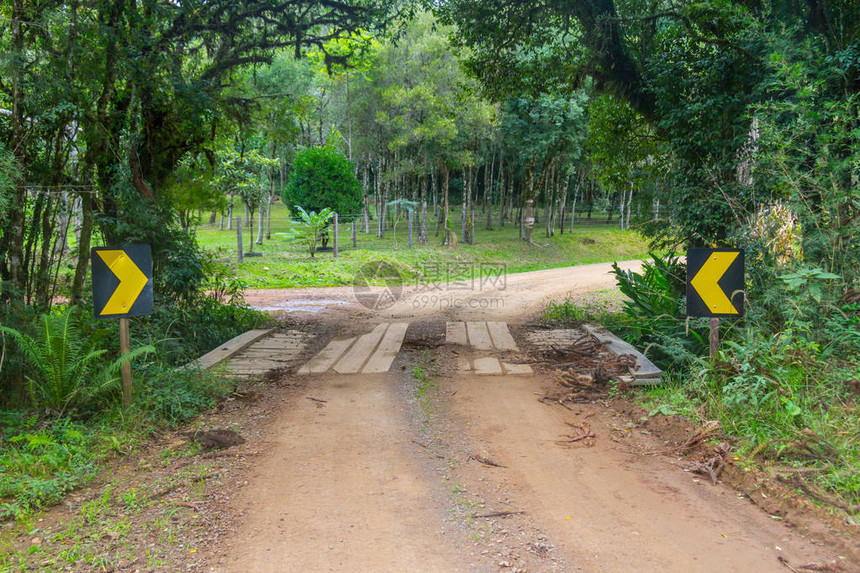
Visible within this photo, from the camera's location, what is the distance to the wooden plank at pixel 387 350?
7.08 m

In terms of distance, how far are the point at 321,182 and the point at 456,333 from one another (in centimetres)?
1803

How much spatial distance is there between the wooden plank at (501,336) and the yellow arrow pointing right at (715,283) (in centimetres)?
348

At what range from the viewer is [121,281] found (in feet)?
16.0

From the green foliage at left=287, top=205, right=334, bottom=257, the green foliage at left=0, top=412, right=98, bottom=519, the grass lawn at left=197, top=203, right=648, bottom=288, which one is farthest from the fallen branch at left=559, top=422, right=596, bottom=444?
the green foliage at left=287, top=205, right=334, bottom=257

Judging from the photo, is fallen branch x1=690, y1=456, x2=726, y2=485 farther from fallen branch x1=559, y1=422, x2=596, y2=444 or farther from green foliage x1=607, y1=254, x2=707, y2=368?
green foliage x1=607, y1=254, x2=707, y2=368

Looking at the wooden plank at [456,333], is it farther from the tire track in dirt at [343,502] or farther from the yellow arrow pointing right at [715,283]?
the yellow arrow pointing right at [715,283]

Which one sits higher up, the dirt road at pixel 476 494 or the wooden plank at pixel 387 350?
the dirt road at pixel 476 494

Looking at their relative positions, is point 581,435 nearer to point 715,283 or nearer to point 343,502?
point 715,283

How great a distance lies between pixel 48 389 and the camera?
192 inches

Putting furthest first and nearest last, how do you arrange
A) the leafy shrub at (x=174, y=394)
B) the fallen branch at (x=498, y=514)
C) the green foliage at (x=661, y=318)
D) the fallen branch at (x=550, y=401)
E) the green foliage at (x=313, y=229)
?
the green foliage at (x=313, y=229), the green foliage at (x=661, y=318), the fallen branch at (x=550, y=401), the leafy shrub at (x=174, y=394), the fallen branch at (x=498, y=514)

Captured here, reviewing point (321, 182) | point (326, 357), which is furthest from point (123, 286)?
point (321, 182)

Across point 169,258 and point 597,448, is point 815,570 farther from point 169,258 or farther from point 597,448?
point 169,258

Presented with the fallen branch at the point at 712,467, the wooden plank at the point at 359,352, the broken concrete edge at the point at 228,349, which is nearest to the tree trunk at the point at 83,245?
the broken concrete edge at the point at 228,349

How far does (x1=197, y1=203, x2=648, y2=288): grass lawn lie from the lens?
685 inches
